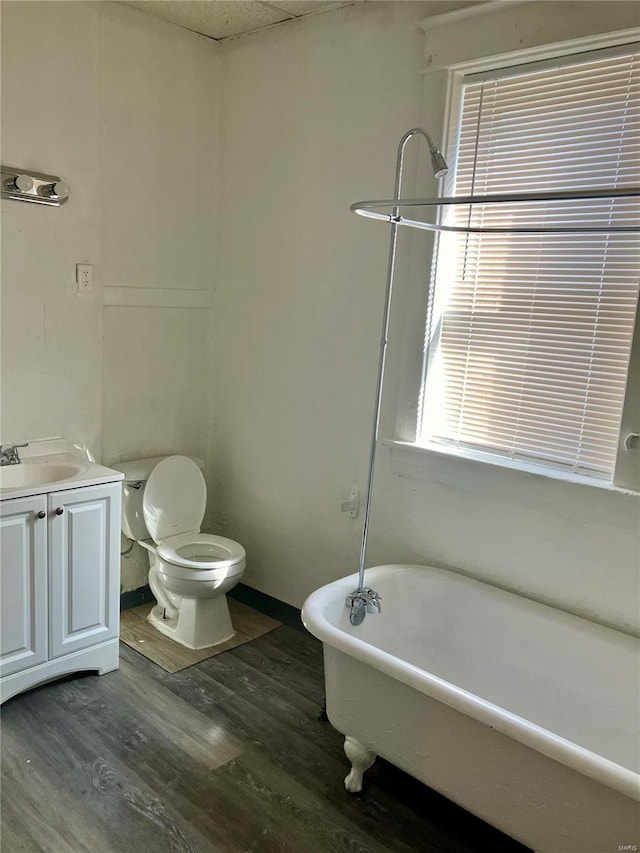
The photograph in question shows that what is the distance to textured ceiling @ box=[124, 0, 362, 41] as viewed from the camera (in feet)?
8.72

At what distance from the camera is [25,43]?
2455 millimetres

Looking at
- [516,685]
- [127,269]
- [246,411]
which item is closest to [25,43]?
[127,269]

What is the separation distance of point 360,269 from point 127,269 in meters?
1.06

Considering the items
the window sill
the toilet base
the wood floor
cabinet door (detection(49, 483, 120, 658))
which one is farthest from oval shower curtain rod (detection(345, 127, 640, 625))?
cabinet door (detection(49, 483, 120, 658))

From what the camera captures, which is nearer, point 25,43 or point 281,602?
point 25,43

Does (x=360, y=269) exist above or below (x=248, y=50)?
below

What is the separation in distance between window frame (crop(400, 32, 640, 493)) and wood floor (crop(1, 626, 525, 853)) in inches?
42.8

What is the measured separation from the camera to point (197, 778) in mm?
2096

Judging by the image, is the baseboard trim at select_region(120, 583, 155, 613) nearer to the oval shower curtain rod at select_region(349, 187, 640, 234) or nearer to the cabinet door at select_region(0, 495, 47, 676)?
the cabinet door at select_region(0, 495, 47, 676)

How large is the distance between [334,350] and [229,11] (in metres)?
1.46

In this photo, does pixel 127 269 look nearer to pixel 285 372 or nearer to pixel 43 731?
pixel 285 372

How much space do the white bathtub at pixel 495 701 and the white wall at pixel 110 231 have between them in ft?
4.57

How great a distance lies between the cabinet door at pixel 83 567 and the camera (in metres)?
2.41

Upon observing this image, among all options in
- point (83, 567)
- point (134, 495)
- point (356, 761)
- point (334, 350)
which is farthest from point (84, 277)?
point (356, 761)
